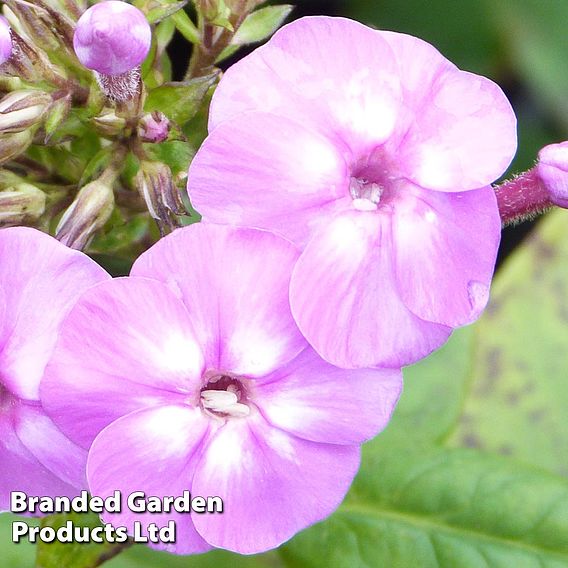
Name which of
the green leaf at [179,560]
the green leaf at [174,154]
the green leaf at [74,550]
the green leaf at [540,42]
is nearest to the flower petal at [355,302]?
the green leaf at [174,154]

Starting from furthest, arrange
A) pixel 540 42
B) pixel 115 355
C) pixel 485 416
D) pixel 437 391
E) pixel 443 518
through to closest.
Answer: pixel 540 42 < pixel 485 416 < pixel 437 391 < pixel 443 518 < pixel 115 355

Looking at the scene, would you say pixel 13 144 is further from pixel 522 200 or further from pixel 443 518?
pixel 443 518

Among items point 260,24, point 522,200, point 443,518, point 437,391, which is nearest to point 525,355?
point 437,391

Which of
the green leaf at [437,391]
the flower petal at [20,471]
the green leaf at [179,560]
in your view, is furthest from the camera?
the green leaf at [437,391]

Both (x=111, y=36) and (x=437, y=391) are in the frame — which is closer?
(x=111, y=36)

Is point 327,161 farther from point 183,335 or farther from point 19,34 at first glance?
point 19,34

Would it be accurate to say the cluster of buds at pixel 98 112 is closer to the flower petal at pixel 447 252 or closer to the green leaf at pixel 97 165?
the green leaf at pixel 97 165

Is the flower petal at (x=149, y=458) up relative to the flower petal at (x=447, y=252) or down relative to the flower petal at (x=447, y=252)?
down
